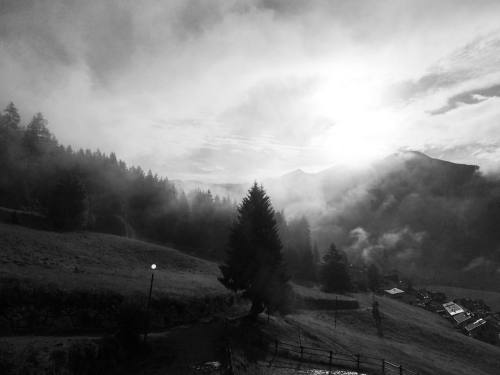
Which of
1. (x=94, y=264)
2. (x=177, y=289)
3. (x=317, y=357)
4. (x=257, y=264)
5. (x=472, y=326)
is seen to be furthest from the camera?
(x=472, y=326)

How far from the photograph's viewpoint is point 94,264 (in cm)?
4547

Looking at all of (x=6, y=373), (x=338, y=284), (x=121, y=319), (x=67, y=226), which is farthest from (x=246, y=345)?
(x=338, y=284)

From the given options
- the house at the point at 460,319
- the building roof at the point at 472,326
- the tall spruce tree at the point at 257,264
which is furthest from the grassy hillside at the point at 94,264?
the house at the point at 460,319

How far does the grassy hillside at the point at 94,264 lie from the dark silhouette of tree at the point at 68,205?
505 centimetres

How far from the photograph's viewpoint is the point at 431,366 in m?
40.3

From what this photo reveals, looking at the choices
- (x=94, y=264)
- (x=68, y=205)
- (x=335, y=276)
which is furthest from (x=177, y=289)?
(x=335, y=276)

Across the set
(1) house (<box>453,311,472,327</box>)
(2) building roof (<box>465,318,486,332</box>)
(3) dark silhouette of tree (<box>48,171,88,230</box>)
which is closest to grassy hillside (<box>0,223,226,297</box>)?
(3) dark silhouette of tree (<box>48,171,88,230</box>)

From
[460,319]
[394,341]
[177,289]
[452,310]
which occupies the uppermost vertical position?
[177,289]

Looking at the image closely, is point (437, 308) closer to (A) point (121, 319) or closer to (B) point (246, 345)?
(B) point (246, 345)

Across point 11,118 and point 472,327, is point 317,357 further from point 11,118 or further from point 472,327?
point 11,118

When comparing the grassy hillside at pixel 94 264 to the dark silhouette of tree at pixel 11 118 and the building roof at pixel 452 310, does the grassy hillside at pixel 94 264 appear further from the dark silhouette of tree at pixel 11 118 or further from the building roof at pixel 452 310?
the building roof at pixel 452 310

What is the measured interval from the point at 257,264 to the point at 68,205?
50.9 metres

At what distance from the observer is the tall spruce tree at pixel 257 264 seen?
1353 inches

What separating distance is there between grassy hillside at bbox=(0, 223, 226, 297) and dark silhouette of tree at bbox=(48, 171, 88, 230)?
505cm
